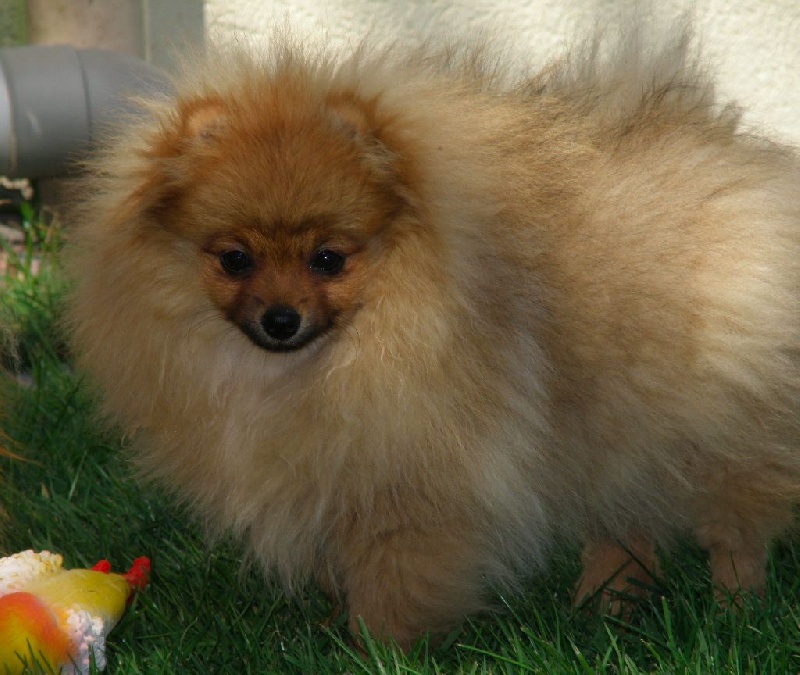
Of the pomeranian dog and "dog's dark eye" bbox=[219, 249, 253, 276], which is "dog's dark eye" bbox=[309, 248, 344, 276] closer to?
the pomeranian dog

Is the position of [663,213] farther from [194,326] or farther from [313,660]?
[313,660]

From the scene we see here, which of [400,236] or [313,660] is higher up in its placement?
[400,236]

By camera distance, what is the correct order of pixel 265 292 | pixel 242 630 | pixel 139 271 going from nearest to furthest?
pixel 265 292 → pixel 139 271 → pixel 242 630

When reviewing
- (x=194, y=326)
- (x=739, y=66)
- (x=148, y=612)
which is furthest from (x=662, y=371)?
(x=739, y=66)

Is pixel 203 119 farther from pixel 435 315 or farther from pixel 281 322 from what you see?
pixel 435 315

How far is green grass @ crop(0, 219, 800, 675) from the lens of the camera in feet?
6.93

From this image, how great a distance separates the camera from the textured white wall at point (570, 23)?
3.72 meters

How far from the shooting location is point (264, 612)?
2480mm

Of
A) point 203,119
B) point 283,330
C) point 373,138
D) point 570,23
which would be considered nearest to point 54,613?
point 283,330

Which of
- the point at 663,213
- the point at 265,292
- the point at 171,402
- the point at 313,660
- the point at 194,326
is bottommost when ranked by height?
the point at 313,660

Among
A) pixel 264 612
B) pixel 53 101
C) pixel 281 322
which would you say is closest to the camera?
pixel 281 322

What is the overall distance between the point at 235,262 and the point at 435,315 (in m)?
0.39

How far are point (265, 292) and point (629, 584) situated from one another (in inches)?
46.2

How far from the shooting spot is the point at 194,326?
2.21 metres
